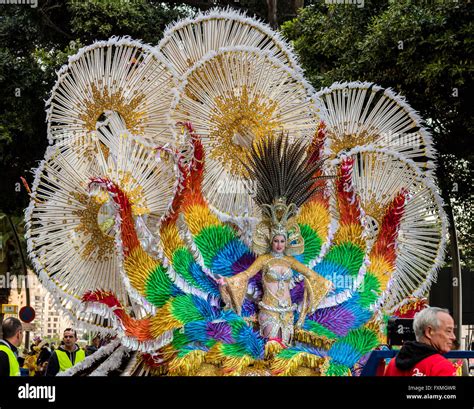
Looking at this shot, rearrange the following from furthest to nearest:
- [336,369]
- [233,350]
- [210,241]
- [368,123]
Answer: [368,123] → [210,241] → [233,350] → [336,369]

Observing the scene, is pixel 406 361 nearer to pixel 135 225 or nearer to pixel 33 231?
pixel 135 225

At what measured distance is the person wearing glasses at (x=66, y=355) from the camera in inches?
467

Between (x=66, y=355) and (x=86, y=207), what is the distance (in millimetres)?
1901

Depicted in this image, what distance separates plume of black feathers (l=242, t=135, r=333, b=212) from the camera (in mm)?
11625

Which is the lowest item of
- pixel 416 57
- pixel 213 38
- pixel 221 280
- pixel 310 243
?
pixel 221 280

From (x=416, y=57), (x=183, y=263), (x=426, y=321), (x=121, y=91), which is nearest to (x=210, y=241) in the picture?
(x=183, y=263)

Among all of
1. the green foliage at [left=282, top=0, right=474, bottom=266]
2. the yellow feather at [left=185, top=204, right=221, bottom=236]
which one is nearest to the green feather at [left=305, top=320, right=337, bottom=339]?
the yellow feather at [left=185, top=204, right=221, bottom=236]

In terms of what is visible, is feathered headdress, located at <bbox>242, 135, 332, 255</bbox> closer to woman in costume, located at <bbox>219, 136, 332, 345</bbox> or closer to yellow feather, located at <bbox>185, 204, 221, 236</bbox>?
woman in costume, located at <bbox>219, 136, 332, 345</bbox>

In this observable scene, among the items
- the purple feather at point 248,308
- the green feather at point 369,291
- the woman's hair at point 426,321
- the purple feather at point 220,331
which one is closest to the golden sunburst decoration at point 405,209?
the green feather at point 369,291

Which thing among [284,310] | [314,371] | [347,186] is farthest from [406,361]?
[347,186]

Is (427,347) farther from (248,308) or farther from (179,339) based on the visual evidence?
(248,308)

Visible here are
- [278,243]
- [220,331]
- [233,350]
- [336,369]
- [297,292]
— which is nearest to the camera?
[336,369]

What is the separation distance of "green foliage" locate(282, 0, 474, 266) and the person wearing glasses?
7.58 metres

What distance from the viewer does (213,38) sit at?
528 inches
